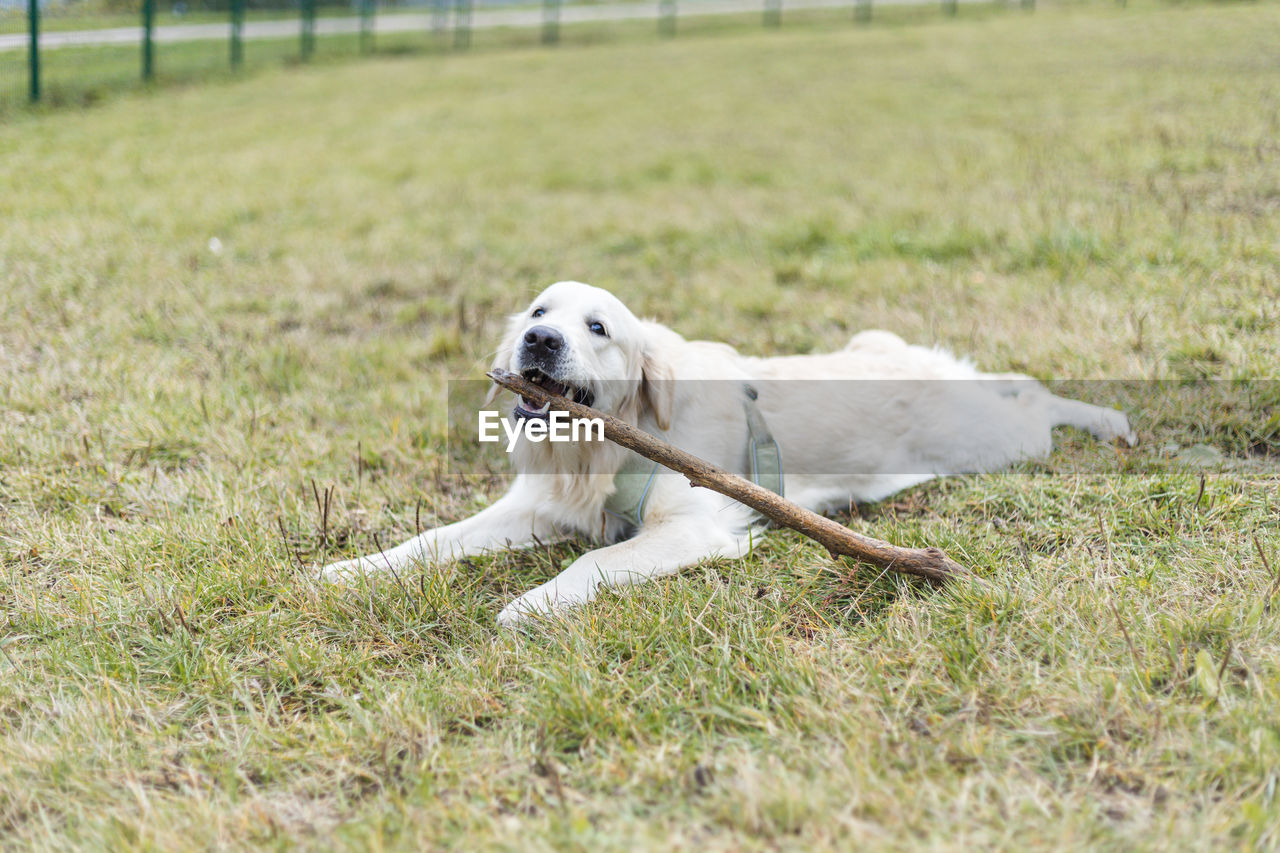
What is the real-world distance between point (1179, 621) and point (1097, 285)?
10.6 ft

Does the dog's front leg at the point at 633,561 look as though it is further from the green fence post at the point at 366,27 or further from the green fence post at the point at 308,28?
the green fence post at the point at 366,27

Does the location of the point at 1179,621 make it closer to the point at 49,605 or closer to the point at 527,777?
the point at 527,777

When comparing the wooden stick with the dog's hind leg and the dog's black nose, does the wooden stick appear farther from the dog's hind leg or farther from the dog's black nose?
the dog's hind leg

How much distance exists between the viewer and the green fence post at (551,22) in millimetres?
23327

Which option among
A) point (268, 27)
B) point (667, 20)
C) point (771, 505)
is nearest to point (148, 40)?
point (268, 27)

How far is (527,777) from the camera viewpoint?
6.66 ft

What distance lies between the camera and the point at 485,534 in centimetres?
325

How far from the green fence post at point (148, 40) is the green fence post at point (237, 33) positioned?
2695mm

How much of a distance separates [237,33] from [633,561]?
16.6 metres

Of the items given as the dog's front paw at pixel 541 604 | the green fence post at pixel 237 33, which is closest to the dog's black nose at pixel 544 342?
the dog's front paw at pixel 541 604

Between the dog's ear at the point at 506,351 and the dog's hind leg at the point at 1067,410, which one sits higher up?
the dog's ear at the point at 506,351

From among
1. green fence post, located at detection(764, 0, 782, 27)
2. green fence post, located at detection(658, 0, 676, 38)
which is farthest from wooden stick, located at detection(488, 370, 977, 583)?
green fence post, located at detection(764, 0, 782, 27)

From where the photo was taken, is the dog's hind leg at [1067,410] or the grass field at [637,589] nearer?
the grass field at [637,589]

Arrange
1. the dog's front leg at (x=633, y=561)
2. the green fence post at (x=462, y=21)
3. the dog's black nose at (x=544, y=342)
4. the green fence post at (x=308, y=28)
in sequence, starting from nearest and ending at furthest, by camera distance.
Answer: the dog's front leg at (x=633, y=561)
the dog's black nose at (x=544, y=342)
the green fence post at (x=308, y=28)
the green fence post at (x=462, y=21)
